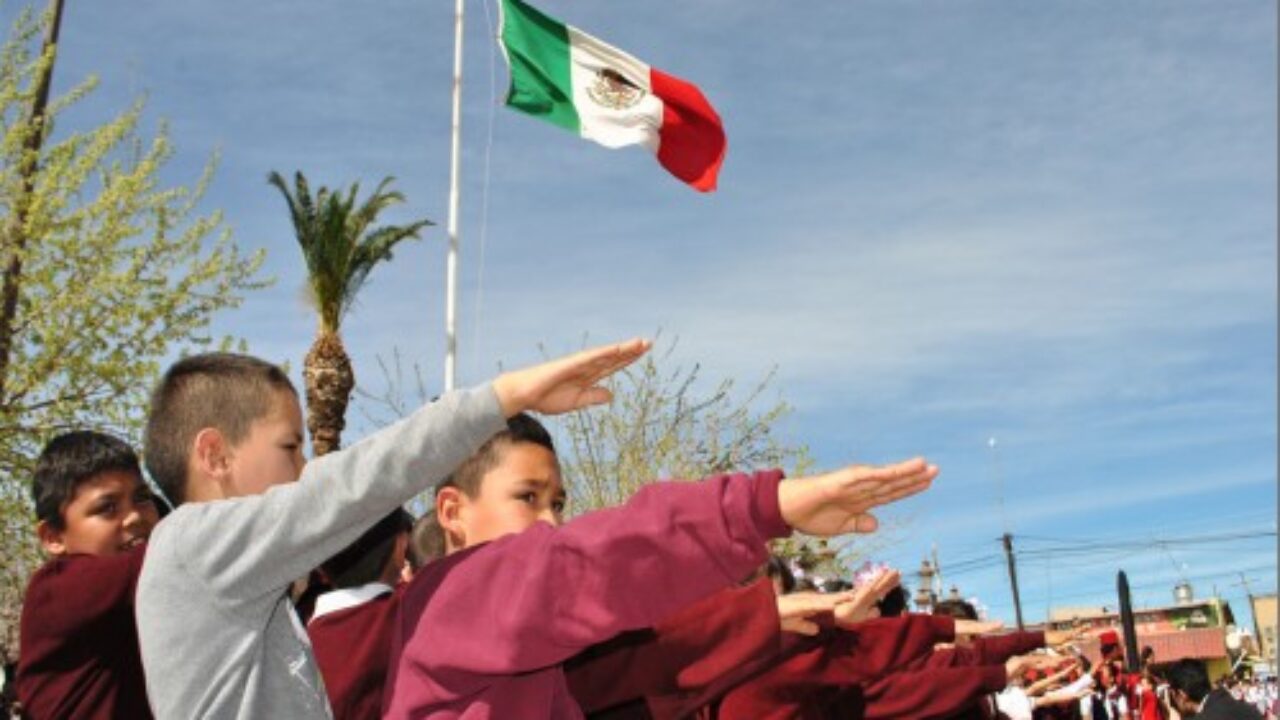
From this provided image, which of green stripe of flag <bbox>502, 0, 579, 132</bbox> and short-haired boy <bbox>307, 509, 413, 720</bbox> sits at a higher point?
green stripe of flag <bbox>502, 0, 579, 132</bbox>

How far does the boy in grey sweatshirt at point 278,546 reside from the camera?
2832mm

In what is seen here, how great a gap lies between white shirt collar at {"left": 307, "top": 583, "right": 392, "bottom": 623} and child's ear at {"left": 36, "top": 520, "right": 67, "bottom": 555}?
3.42ft

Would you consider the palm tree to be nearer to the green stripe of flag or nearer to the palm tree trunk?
Result: the palm tree trunk

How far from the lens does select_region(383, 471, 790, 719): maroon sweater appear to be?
2.71 m

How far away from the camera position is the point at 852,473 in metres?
2.53

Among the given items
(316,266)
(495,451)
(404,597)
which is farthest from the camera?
(316,266)

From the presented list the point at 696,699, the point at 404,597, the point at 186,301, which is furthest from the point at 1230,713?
the point at 186,301

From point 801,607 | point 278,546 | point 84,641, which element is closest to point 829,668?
point 801,607

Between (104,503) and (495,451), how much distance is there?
1333 millimetres

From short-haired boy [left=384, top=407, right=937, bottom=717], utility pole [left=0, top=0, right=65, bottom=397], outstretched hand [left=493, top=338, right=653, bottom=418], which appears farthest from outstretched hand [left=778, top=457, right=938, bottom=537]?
utility pole [left=0, top=0, right=65, bottom=397]

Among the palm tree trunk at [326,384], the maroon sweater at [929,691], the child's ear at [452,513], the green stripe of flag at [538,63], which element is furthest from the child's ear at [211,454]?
the palm tree trunk at [326,384]

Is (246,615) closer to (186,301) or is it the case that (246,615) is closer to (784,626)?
(784,626)

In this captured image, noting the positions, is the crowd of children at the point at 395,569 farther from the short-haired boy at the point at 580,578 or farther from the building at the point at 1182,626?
the building at the point at 1182,626

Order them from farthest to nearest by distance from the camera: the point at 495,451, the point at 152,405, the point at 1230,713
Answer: the point at 1230,713
the point at 495,451
the point at 152,405
